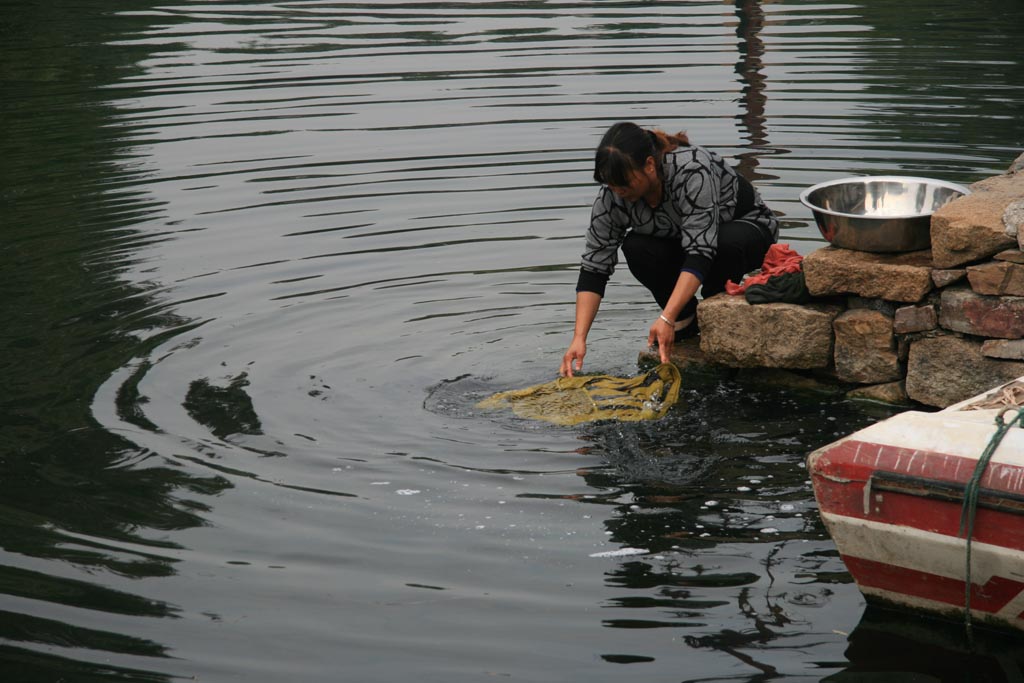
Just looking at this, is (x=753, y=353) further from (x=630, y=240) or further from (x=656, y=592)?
(x=656, y=592)

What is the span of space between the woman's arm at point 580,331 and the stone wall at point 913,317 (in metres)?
0.53

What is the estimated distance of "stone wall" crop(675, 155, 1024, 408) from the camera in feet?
17.2

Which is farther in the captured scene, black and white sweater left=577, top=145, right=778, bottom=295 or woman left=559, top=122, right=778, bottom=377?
black and white sweater left=577, top=145, right=778, bottom=295

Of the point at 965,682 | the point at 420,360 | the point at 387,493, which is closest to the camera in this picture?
the point at 965,682

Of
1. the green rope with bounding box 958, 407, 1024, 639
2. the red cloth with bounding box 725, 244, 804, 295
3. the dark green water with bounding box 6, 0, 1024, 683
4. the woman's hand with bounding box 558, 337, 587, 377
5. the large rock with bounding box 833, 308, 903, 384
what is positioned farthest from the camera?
the red cloth with bounding box 725, 244, 804, 295

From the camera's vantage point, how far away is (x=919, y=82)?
12.7 meters

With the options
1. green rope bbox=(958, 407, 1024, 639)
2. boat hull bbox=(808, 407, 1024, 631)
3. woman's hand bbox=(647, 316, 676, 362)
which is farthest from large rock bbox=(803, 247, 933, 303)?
green rope bbox=(958, 407, 1024, 639)

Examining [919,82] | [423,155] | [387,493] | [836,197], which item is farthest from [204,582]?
[919,82]

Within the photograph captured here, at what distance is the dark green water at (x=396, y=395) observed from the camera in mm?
3910

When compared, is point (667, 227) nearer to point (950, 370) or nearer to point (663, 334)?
point (663, 334)

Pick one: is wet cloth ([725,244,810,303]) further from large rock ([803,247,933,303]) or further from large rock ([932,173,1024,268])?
large rock ([932,173,1024,268])

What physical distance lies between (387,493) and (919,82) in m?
9.72

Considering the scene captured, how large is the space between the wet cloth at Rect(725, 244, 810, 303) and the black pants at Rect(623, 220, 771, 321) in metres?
0.08

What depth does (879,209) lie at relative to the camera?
610 cm
